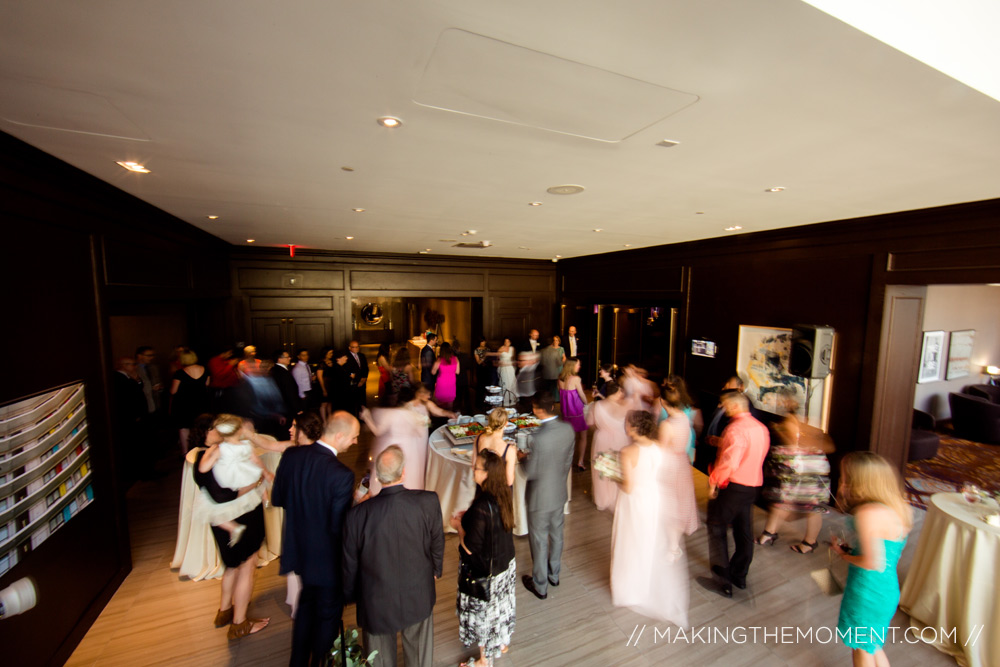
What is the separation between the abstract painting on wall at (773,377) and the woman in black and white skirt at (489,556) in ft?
14.0

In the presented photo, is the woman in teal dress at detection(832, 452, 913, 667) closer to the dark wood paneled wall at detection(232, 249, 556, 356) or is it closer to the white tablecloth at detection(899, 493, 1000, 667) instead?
the white tablecloth at detection(899, 493, 1000, 667)

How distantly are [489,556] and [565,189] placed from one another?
2.67 m

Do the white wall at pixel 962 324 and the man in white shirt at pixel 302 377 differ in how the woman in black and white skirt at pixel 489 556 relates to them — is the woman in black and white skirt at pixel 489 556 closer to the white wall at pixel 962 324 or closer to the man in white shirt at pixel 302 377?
the man in white shirt at pixel 302 377

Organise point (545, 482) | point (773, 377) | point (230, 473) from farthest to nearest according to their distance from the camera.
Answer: point (773, 377)
point (545, 482)
point (230, 473)

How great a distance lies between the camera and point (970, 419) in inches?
268

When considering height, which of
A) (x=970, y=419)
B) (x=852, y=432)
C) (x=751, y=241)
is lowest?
(x=970, y=419)

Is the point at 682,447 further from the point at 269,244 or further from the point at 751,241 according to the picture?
the point at 269,244

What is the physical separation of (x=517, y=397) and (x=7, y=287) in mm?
5886

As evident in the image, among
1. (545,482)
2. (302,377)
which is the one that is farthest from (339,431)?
(302,377)

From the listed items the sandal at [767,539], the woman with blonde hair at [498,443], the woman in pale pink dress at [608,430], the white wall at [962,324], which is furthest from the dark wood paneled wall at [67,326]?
the white wall at [962,324]

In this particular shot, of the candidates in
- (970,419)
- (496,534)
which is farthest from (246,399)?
(970,419)

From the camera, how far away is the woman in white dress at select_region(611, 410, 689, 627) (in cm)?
291

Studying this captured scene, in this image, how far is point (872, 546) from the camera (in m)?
2.13

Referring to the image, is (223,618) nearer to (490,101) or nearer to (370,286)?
(490,101)
